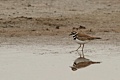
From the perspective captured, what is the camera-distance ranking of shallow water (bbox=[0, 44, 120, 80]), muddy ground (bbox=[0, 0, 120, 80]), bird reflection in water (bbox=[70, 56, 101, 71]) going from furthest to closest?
bird reflection in water (bbox=[70, 56, 101, 71]), muddy ground (bbox=[0, 0, 120, 80]), shallow water (bbox=[0, 44, 120, 80])

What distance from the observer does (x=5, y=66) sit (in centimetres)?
1224

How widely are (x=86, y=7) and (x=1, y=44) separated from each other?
257 inches

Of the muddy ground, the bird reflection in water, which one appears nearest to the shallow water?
the muddy ground

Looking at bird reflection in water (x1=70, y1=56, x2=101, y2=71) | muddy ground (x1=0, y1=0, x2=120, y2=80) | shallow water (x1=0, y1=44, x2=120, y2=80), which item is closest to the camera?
shallow water (x1=0, y1=44, x2=120, y2=80)

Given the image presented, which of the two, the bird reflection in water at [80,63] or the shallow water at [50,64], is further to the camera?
the bird reflection in water at [80,63]

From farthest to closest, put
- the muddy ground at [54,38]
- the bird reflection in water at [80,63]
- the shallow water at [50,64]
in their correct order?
the bird reflection in water at [80,63]
the muddy ground at [54,38]
the shallow water at [50,64]

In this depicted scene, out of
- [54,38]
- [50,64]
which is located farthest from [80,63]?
[54,38]

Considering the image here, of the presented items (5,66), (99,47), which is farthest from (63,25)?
(5,66)

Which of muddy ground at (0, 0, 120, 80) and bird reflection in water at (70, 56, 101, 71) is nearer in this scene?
muddy ground at (0, 0, 120, 80)

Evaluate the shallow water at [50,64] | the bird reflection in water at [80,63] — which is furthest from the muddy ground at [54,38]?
the bird reflection in water at [80,63]

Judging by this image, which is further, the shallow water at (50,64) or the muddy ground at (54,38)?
the muddy ground at (54,38)

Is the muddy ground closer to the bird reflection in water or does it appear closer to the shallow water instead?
the shallow water

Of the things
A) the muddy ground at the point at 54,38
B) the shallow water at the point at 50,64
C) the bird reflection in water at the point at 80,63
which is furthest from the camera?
the bird reflection in water at the point at 80,63

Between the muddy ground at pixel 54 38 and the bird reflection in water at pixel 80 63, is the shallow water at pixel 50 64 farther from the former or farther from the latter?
the bird reflection in water at pixel 80 63
